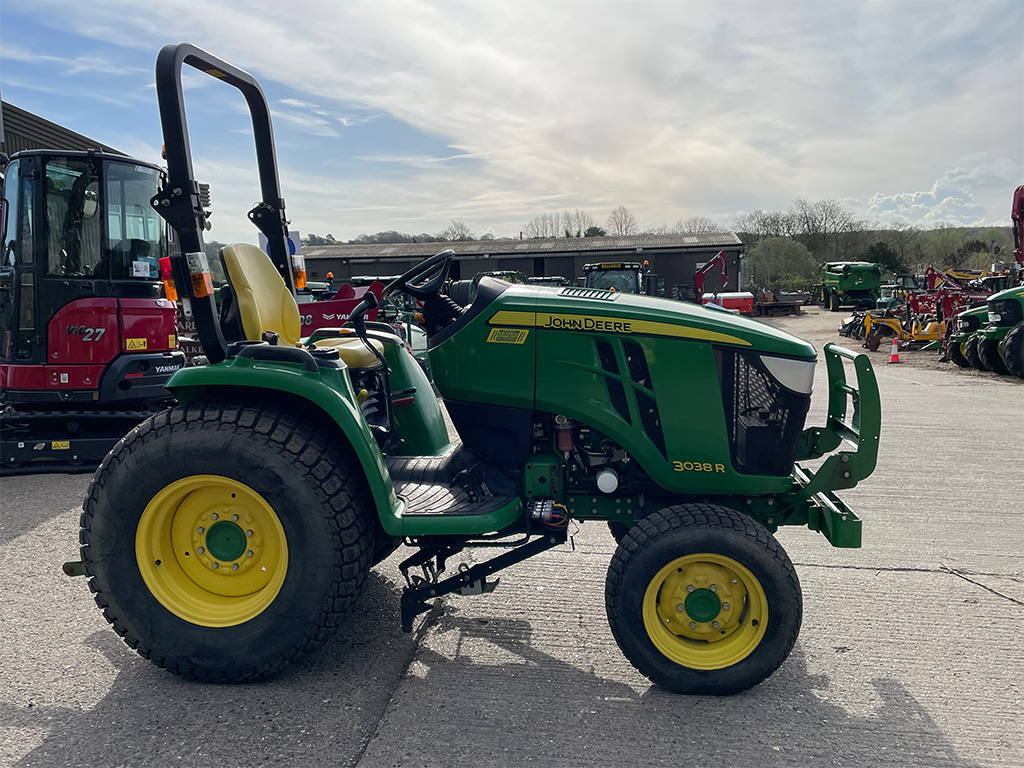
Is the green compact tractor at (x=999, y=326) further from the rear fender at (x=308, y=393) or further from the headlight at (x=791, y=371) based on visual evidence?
the rear fender at (x=308, y=393)

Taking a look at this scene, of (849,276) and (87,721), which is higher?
(849,276)

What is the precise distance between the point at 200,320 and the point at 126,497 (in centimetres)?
71

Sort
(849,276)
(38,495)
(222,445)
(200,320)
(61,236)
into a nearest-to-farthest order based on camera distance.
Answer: (222,445) → (200,320) → (38,495) → (61,236) → (849,276)

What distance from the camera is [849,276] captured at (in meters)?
30.5

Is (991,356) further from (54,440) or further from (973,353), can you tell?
(54,440)

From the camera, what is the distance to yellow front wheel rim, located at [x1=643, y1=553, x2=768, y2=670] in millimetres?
2578

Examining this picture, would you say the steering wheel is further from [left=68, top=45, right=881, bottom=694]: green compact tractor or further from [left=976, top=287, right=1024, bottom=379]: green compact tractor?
[left=976, top=287, right=1024, bottom=379]: green compact tractor

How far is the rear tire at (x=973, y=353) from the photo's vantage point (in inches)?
499

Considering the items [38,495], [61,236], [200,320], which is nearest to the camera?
[200,320]

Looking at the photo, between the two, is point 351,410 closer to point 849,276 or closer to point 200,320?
point 200,320

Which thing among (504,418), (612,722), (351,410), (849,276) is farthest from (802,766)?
(849,276)

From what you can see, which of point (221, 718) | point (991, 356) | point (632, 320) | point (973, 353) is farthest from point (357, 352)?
point (973, 353)

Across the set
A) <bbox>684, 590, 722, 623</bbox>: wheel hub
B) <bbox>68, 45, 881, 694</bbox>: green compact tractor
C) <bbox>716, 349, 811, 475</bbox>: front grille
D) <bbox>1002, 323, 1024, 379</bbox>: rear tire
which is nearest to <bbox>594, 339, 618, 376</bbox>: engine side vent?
<bbox>68, 45, 881, 694</bbox>: green compact tractor

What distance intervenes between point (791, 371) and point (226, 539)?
7.23ft
